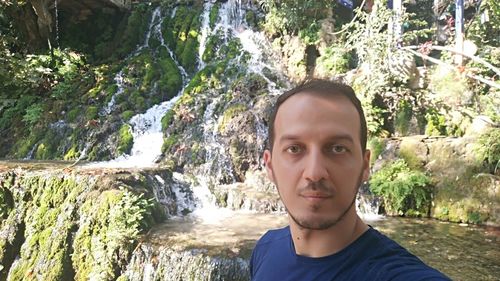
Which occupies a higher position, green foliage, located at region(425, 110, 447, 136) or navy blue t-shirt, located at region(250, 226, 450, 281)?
green foliage, located at region(425, 110, 447, 136)

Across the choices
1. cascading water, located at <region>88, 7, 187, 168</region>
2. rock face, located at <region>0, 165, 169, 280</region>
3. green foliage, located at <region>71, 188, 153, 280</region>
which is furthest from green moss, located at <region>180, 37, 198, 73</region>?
green foliage, located at <region>71, 188, 153, 280</region>

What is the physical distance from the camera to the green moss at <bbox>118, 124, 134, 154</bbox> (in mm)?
9867

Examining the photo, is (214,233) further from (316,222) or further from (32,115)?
(32,115)

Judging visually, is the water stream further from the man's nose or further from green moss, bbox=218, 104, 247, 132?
the man's nose

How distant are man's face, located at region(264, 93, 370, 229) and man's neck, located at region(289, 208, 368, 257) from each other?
0.12ft

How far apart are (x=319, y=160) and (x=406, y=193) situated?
672 cm

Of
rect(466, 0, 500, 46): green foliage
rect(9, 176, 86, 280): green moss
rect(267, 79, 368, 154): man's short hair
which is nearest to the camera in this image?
rect(267, 79, 368, 154): man's short hair

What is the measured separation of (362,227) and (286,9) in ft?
41.1

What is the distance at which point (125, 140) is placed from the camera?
10000mm

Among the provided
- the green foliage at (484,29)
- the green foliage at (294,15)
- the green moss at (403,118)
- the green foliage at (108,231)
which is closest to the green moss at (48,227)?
the green foliage at (108,231)

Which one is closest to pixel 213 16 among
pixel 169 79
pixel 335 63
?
pixel 169 79

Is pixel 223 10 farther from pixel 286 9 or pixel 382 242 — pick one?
pixel 382 242

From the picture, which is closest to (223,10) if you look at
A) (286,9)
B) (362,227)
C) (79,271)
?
(286,9)

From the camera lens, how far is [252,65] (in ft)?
40.8
